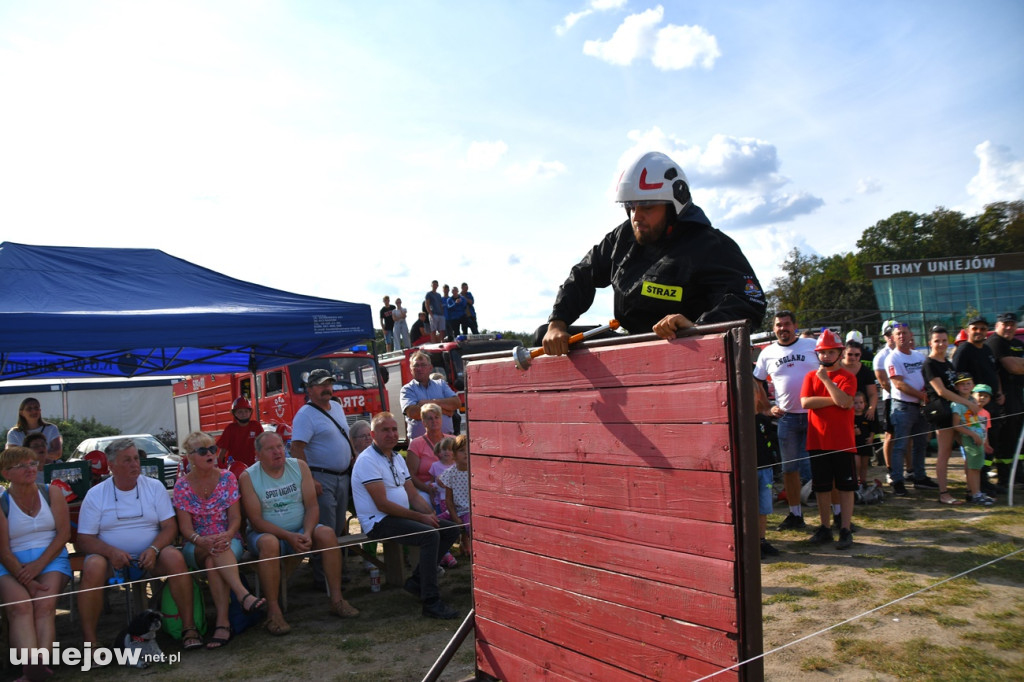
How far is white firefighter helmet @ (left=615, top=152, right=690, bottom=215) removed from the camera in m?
2.87

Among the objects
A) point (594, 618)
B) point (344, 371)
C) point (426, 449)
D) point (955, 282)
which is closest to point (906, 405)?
point (426, 449)

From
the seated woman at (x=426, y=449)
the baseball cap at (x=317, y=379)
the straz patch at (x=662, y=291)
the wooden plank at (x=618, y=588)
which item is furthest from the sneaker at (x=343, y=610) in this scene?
the straz patch at (x=662, y=291)

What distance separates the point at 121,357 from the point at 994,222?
68.8 m

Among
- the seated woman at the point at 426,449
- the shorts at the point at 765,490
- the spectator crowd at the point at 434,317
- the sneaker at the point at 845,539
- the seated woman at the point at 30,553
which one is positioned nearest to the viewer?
the seated woman at the point at 30,553

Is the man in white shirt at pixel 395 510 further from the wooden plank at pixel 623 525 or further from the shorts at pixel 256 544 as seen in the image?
the wooden plank at pixel 623 525

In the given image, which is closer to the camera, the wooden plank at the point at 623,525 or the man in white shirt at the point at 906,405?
the wooden plank at the point at 623,525

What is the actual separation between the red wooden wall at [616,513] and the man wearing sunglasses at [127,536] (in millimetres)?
2672

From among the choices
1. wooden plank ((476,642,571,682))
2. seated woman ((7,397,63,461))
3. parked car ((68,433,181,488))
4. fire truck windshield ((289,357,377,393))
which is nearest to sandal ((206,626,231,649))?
wooden plank ((476,642,571,682))

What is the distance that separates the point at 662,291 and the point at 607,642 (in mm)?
1377

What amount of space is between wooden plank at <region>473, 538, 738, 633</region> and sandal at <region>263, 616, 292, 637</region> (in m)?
2.44

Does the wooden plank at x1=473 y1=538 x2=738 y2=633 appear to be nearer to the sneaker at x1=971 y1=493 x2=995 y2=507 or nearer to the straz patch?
the straz patch

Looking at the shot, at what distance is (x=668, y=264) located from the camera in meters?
2.89

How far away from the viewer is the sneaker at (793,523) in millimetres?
6879

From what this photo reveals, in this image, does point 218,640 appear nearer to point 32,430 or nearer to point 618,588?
point 618,588
